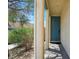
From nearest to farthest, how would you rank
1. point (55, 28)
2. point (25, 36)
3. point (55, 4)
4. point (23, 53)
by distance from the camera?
point (25, 36)
point (23, 53)
point (55, 4)
point (55, 28)

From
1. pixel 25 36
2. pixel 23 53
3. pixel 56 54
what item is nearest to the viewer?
pixel 25 36

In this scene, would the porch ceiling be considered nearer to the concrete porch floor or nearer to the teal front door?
the concrete porch floor

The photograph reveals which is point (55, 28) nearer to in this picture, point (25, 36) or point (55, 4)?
point (55, 4)

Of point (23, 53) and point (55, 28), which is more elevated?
point (55, 28)

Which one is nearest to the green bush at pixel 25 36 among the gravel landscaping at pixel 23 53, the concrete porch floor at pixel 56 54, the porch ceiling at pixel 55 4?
→ the gravel landscaping at pixel 23 53

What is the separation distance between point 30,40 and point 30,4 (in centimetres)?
74

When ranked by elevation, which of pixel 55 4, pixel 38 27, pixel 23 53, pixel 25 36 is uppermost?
pixel 55 4

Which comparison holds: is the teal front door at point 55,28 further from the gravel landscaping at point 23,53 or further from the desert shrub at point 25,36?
the desert shrub at point 25,36

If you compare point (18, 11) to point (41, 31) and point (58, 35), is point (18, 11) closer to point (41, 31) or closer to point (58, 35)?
point (41, 31)

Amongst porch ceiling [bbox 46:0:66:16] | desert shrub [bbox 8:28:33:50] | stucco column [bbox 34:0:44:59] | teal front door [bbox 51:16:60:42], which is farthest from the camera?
teal front door [bbox 51:16:60:42]

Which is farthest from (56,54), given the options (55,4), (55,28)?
(55,28)

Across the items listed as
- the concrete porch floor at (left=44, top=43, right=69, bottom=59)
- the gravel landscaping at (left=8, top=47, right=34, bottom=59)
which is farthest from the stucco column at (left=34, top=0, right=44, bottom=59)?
the concrete porch floor at (left=44, top=43, right=69, bottom=59)

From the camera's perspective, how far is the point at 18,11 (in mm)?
2193
